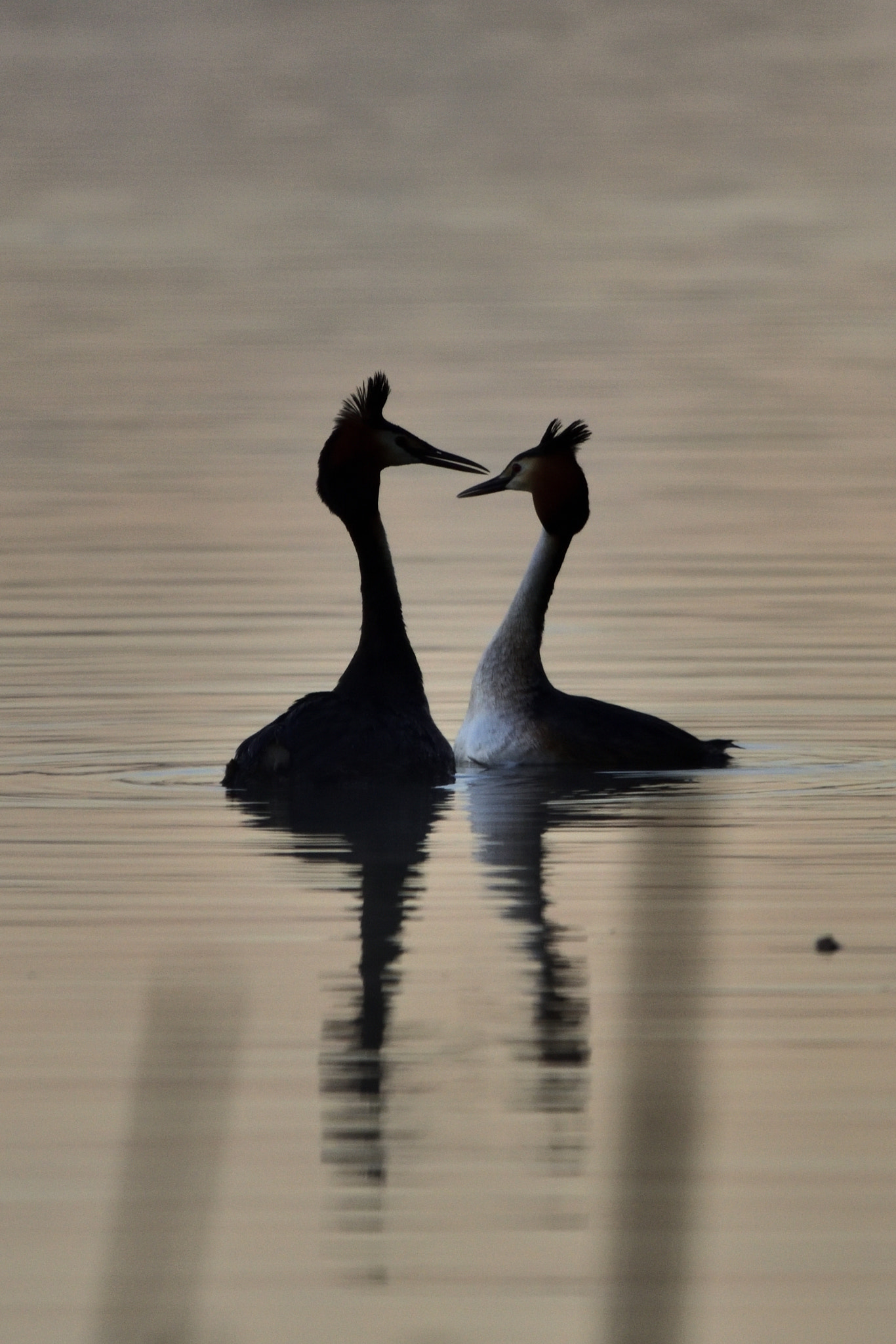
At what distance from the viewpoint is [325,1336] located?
5836 millimetres

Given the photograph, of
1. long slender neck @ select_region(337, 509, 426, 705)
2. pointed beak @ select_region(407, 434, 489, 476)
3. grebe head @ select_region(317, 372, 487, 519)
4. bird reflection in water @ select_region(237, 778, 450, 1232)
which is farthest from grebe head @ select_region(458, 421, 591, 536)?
bird reflection in water @ select_region(237, 778, 450, 1232)

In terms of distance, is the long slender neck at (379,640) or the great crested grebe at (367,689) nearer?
the great crested grebe at (367,689)

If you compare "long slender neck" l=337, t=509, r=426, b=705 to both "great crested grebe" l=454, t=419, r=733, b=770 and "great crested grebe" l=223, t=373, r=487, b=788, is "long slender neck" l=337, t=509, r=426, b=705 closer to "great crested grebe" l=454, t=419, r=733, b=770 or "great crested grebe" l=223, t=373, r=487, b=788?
"great crested grebe" l=223, t=373, r=487, b=788

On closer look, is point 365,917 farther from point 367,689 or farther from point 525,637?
point 525,637

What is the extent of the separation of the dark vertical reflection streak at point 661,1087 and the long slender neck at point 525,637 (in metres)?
1.33

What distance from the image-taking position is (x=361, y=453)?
13.4m

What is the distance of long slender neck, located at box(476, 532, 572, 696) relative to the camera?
13.6m

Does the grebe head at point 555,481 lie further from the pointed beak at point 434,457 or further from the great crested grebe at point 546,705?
the pointed beak at point 434,457

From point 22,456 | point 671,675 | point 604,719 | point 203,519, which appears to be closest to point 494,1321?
point 604,719

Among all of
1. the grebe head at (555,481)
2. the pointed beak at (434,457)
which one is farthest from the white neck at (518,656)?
the pointed beak at (434,457)

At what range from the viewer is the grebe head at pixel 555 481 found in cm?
1430

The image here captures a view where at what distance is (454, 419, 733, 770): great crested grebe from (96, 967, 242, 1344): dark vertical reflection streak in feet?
16.8

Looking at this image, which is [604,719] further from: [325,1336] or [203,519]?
[203,519]

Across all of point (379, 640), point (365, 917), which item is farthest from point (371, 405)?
point (365, 917)
